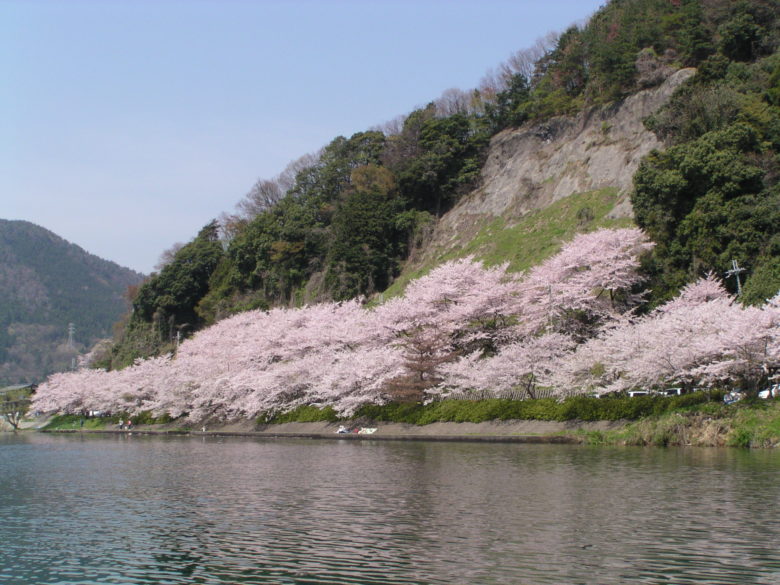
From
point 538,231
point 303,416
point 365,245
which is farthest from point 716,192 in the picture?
point 365,245

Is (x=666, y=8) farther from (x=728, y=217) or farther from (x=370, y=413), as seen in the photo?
(x=370, y=413)

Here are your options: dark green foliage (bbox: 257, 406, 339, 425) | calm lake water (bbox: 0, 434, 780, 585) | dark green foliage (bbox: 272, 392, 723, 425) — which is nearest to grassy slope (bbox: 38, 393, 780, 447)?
dark green foliage (bbox: 272, 392, 723, 425)

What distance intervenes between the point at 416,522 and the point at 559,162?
58.7 meters

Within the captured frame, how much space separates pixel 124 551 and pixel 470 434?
86.8 feet

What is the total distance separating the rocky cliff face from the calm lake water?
37310mm

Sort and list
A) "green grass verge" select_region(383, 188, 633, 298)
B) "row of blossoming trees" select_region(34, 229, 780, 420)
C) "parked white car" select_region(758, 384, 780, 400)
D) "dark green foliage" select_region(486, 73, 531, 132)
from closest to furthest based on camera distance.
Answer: "parked white car" select_region(758, 384, 780, 400) < "row of blossoming trees" select_region(34, 229, 780, 420) < "green grass verge" select_region(383, 188, 633, 298) < "dark green foliage" select_region(486, 73, 531, 132)

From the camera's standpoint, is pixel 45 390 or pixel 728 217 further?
pixel 45 390

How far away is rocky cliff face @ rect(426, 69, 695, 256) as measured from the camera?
202ft

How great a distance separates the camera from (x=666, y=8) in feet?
217

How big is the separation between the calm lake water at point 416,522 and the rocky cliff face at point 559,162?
3731 cm

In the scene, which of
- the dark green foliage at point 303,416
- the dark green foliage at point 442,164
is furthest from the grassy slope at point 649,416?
the dark green foliage at point 442,164

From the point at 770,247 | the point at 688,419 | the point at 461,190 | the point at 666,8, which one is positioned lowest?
the point at 688,419

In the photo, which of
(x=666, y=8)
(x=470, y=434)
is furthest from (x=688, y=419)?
(x=666, y=8)

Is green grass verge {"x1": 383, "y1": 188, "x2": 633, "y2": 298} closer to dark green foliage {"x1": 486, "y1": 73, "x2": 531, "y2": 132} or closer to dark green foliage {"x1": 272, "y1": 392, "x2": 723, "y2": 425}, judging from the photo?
dark green foliage {"x1": 486, "y1": 73, "x2": 531, "y2": 132}
